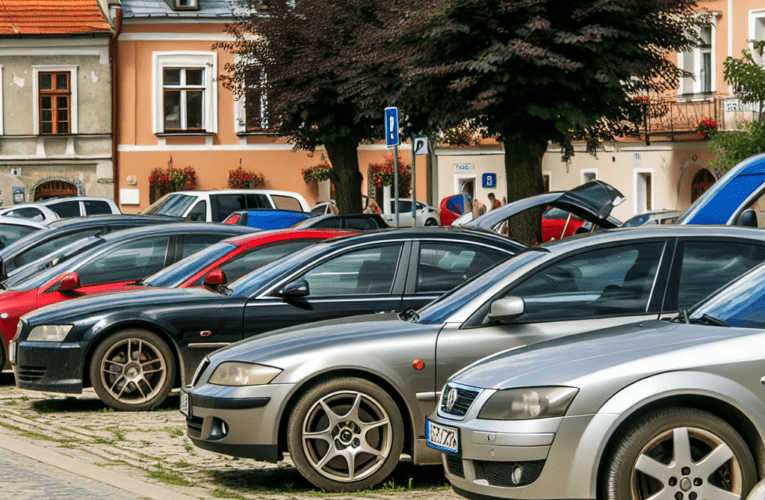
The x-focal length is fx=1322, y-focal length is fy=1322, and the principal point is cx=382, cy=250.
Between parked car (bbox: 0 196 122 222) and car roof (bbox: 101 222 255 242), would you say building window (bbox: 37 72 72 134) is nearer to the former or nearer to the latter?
parked car (bbox: 0 196 122 222)

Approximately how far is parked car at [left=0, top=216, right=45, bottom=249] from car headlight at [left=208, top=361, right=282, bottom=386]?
11401 millimetres

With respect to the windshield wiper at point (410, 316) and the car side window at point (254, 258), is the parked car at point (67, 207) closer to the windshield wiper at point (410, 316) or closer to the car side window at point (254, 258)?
the car side window at point (254, 258)

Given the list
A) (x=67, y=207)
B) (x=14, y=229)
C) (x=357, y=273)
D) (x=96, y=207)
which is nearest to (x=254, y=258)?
(x=357, y=273)

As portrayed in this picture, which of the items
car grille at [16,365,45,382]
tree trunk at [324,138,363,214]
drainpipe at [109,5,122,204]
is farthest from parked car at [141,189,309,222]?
A: car grille at [16,365,45,382]

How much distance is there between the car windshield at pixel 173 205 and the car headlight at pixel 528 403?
2236cm

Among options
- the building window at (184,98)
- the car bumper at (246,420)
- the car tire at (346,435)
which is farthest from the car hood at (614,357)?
the building window at (184,98)

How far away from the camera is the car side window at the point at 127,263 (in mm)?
13117

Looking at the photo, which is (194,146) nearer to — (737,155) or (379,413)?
(737,155)

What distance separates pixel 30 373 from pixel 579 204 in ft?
17.1

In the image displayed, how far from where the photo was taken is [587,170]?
44531mm

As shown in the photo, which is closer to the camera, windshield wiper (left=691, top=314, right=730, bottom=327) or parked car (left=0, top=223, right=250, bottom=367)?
windshield wiper (left=691, top=314, right=730, bottom=327)

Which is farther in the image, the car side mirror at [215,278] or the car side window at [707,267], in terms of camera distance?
the car side mirror at [215,278]

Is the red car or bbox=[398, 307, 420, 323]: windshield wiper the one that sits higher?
the red car

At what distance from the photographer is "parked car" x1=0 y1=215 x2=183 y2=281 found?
16031 mm
